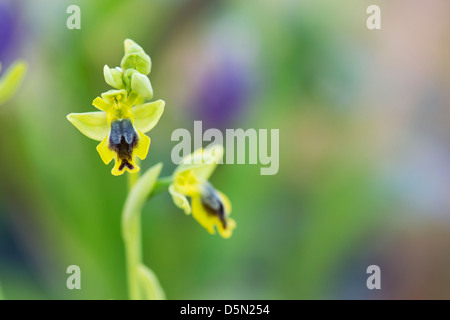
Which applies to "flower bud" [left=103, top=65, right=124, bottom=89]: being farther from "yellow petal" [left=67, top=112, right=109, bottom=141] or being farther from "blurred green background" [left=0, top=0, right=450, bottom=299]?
"blurred green background" [left=0, top=0, right=450, bottom=299]

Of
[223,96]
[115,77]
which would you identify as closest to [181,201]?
[115,77]

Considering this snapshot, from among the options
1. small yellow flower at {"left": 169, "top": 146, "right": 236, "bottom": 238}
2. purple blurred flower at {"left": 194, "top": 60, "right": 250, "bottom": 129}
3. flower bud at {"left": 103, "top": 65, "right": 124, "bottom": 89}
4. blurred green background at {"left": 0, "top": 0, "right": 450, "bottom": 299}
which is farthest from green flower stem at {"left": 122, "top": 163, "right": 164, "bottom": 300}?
purple blurred flower at {"left": 194, "top": 60, "right": 250, "bottom": 129}

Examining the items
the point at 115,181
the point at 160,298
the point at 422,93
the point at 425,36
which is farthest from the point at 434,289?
the point at 160,298

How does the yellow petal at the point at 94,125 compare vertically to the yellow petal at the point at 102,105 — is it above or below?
below

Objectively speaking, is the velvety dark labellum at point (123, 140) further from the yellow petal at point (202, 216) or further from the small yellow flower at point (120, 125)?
the yellow petal at point (202, 216)

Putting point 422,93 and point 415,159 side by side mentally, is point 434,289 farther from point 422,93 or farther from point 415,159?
point 422,93

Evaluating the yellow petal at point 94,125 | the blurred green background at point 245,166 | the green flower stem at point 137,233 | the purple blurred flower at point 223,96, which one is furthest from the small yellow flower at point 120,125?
the purple blurred flower at point 223,96

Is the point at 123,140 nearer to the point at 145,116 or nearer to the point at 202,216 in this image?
the point at 145,116
